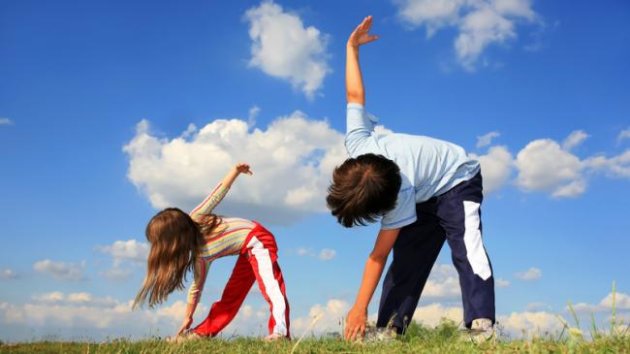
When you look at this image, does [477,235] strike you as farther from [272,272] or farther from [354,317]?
[272,272]

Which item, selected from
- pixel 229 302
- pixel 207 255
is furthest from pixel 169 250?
pixel 229 302

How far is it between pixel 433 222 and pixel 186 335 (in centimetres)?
349

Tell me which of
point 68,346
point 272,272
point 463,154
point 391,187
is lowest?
point 68,346

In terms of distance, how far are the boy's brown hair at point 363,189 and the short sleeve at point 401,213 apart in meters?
0.12

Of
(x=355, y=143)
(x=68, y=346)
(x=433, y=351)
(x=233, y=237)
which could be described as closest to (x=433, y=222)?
(x=355, y=143)

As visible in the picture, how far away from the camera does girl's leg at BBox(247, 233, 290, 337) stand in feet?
24.1

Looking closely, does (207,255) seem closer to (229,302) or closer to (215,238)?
(215,238)

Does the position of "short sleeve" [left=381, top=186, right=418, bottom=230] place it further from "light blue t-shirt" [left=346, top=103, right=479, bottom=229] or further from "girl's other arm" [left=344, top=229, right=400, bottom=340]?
"girl's other arm" [left=344, top=229, right=400, bottom=340]

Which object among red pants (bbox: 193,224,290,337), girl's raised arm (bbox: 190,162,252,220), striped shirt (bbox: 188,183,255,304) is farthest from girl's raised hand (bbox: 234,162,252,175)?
red pants (bbox: 193,224,290,337)

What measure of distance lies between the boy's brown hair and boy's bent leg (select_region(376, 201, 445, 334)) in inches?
42.3

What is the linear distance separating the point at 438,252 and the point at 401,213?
123 centimetres

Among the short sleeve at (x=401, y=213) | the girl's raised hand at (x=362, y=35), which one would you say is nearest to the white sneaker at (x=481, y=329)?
the short sleeve at (x=401, y=213)

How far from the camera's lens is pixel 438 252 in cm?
679

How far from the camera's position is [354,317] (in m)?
5.93
